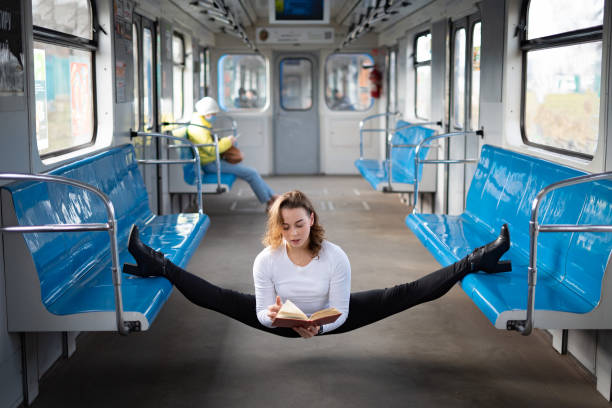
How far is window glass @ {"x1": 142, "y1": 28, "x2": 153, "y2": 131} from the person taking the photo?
714 cm

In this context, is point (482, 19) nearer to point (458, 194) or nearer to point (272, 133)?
point (458, 194)

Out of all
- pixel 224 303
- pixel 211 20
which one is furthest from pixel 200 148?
pixel 224 303

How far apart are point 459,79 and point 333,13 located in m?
4.29

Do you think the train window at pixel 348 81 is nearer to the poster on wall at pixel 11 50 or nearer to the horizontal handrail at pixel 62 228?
the poster on wall at pixel 11 50

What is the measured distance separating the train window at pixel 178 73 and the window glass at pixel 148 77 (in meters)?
1.23

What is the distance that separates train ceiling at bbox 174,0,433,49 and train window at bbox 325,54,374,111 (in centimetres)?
74

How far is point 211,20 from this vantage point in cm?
990

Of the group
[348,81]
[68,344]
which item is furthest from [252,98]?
[68,344]

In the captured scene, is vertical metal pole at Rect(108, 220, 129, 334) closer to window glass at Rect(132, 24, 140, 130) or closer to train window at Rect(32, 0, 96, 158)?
train window at Rect(32, 0, 96, 158)

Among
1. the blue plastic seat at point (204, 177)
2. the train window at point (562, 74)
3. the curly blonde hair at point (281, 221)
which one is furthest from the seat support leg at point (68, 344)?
the blue plastic seat at point (204, 177)

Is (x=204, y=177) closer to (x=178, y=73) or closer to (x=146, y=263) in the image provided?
(x=178, y=73)

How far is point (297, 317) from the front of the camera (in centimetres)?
291

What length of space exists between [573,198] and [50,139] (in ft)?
10.4

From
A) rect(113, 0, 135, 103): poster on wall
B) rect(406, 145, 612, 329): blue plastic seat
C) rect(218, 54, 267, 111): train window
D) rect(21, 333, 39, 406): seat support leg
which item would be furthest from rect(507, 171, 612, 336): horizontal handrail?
rect(218, 54, 267, 111): train window
